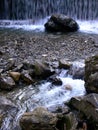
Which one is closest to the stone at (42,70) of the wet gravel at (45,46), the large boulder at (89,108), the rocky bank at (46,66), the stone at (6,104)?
the rocky bank at (46,66)

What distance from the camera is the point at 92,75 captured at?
16.6 feet

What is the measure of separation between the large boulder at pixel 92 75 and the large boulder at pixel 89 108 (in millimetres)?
520

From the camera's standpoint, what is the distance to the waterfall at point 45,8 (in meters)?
12.9

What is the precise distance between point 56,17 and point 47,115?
7.57 m

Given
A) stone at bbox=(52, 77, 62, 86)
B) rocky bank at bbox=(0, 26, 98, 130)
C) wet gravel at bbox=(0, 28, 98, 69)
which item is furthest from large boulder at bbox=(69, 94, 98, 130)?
wet gravel at bbox=(0, 28, 98, 69)

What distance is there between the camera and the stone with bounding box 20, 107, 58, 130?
4.04 metres

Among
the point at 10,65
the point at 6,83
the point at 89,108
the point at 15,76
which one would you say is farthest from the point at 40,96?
the point at 10,65

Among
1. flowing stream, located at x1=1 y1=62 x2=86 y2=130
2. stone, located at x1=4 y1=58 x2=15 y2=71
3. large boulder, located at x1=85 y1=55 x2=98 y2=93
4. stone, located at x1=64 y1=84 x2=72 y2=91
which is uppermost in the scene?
large boulder, located at x1=85 y1=55 x2=98 y2=93

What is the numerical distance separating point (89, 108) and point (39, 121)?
0.67m

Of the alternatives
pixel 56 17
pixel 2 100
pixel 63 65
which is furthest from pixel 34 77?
pixel 56 17

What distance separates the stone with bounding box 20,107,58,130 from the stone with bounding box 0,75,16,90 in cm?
155

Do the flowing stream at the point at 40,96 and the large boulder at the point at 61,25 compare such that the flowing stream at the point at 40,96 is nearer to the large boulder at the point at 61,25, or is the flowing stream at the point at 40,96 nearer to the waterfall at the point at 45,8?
the large boulder at the point at 61,25

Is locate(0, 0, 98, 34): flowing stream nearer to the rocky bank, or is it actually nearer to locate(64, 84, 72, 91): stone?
the rocky bank

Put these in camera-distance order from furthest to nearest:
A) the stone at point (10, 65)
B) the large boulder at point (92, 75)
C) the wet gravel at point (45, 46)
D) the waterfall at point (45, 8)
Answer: the waterfall at point (45, 8) → the wet gravel at point (45, 46) → the stone at point (10, 65) → the large boulder at point (92, 75)
